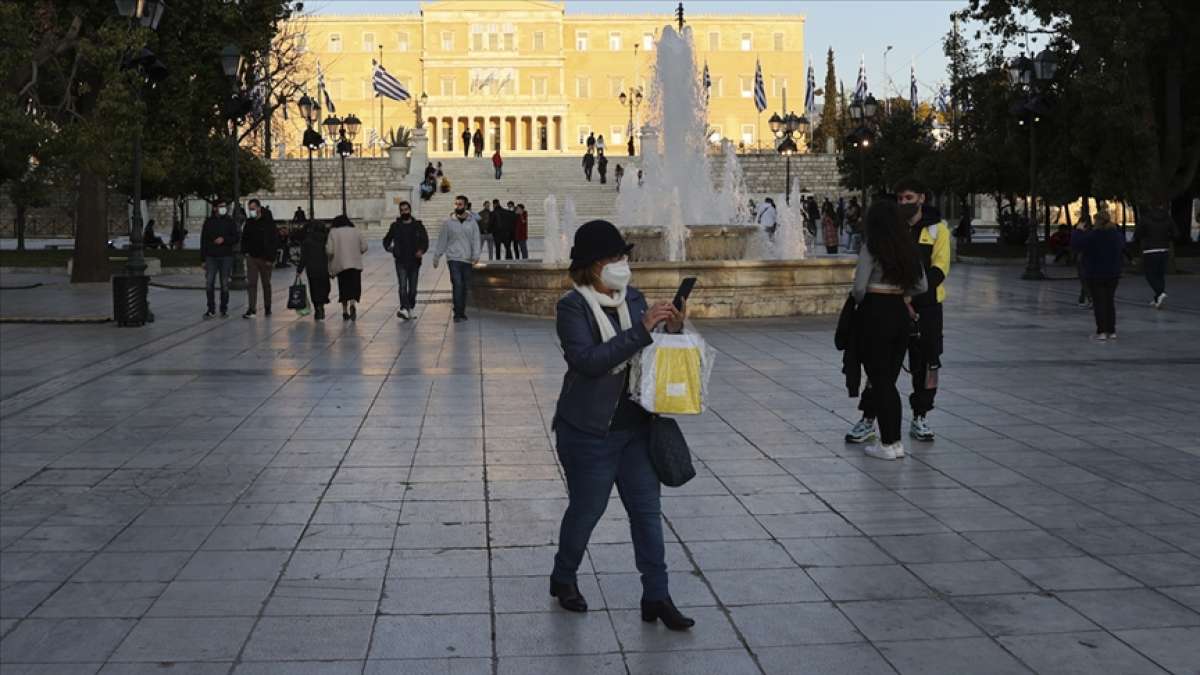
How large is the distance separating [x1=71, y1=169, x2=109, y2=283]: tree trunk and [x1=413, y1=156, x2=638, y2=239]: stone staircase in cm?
2571

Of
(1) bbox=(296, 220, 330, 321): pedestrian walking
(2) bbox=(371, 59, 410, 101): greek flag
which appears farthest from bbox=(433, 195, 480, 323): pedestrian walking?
(2) bbox=(371, 59, 410, 101): greek flag

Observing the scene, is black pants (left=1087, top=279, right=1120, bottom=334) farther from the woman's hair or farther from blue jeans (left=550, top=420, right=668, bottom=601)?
blue jeans (left=550, top=420, right=668, bottom=601)

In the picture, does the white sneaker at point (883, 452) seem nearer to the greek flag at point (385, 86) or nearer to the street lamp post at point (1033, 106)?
the street lamp post at point (1033, 106)

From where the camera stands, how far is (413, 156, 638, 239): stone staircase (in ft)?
189

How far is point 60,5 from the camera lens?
23.5 m

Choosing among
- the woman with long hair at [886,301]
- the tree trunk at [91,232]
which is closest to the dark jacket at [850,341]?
the woman with long hair at [886,301]

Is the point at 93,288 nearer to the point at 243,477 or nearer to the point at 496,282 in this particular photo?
the point at 496,282

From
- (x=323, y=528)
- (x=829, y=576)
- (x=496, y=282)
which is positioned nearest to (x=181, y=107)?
(x=496, y=282)

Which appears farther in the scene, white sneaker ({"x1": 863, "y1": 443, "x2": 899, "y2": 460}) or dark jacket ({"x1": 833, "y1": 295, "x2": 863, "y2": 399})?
dark jacket ({"x1": 833, "y1": 295, "x2": 863, "y2": 399})

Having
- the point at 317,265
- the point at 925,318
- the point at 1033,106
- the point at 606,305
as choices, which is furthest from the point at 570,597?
the point at 1033,106

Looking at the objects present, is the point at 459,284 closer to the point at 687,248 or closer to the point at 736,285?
the point at 736,285

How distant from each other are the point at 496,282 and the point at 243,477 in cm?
1312

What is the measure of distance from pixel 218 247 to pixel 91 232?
28.3 ft

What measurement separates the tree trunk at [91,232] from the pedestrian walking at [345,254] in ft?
31.5
